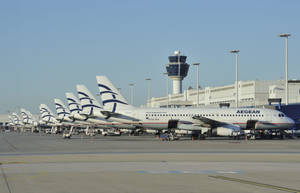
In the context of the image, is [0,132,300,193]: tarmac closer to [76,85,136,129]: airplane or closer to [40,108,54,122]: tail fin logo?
[76,85,136,129]: airplane

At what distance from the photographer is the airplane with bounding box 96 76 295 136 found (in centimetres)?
7144

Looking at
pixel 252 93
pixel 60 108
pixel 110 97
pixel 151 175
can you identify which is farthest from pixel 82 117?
pixel 252 93

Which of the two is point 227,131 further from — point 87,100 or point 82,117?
point 87,100

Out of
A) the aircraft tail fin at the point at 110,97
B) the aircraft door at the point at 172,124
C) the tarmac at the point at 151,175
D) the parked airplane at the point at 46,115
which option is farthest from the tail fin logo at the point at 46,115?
the tarmac at the point at 151,175

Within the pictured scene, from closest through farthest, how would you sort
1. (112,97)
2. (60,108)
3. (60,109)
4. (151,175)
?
(151,175)
(112,97)
(60,109)
(60,108)

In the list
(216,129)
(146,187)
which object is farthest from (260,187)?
(216,129)

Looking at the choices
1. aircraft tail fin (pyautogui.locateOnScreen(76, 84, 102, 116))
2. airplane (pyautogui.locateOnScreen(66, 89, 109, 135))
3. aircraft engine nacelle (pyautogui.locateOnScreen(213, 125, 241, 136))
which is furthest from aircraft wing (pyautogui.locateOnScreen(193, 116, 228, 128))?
aircraft tail fin (pyautogui.locateOnScreen(76, 84, 102, 116))

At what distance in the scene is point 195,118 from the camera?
230ft

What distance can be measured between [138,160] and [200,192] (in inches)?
561

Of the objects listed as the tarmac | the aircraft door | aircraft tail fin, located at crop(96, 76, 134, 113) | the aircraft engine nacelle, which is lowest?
the tarmac

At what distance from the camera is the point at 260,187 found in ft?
61.1

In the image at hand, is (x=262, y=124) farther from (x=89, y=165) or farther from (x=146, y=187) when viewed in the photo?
(x=146, y=187)

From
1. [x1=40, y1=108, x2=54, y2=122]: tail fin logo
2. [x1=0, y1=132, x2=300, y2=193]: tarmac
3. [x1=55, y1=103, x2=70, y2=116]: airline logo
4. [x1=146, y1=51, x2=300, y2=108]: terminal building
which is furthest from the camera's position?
[x1=40, y1=108, x2=54, y2=122]: tail fin logo

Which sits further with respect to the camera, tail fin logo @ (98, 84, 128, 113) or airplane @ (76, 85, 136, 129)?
tail fin logo @ (98, 84, 128, 113)
